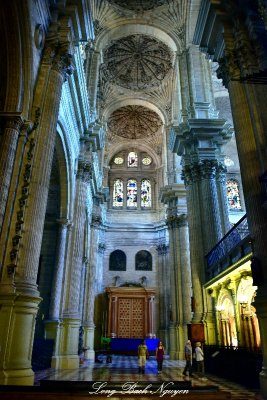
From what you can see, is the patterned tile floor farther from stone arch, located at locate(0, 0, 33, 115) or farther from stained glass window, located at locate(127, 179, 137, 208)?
stained glass window, located at locate(127, 179, 137, 208)

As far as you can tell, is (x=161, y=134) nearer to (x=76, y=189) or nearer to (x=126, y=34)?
(x=126, y=34)

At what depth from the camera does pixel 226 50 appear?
9.44 m

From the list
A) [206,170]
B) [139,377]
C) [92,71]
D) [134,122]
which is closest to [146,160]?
[134,122]

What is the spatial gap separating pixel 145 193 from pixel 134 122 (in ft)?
23.1

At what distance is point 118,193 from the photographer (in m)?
31.9

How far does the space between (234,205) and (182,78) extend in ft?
40.6

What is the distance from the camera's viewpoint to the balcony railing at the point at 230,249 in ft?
30.2

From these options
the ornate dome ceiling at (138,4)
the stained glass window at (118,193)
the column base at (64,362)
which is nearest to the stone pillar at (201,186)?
the column base at (64,362)

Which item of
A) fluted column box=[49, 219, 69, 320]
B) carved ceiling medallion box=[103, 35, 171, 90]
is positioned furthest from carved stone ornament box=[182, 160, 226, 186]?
carved ceiling medallion box=[103, 35, 171, 90]

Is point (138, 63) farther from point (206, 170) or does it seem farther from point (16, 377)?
point (16, 377)

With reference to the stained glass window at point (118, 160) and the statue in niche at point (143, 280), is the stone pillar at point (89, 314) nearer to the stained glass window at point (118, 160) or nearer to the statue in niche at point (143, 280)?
the statue in niche at point (143, 280)

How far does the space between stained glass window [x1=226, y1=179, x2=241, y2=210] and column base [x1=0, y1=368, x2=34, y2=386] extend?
74.1 ft

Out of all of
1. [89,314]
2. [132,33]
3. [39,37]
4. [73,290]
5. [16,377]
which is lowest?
[16,377]

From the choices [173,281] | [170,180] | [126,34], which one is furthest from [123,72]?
[173,281]
